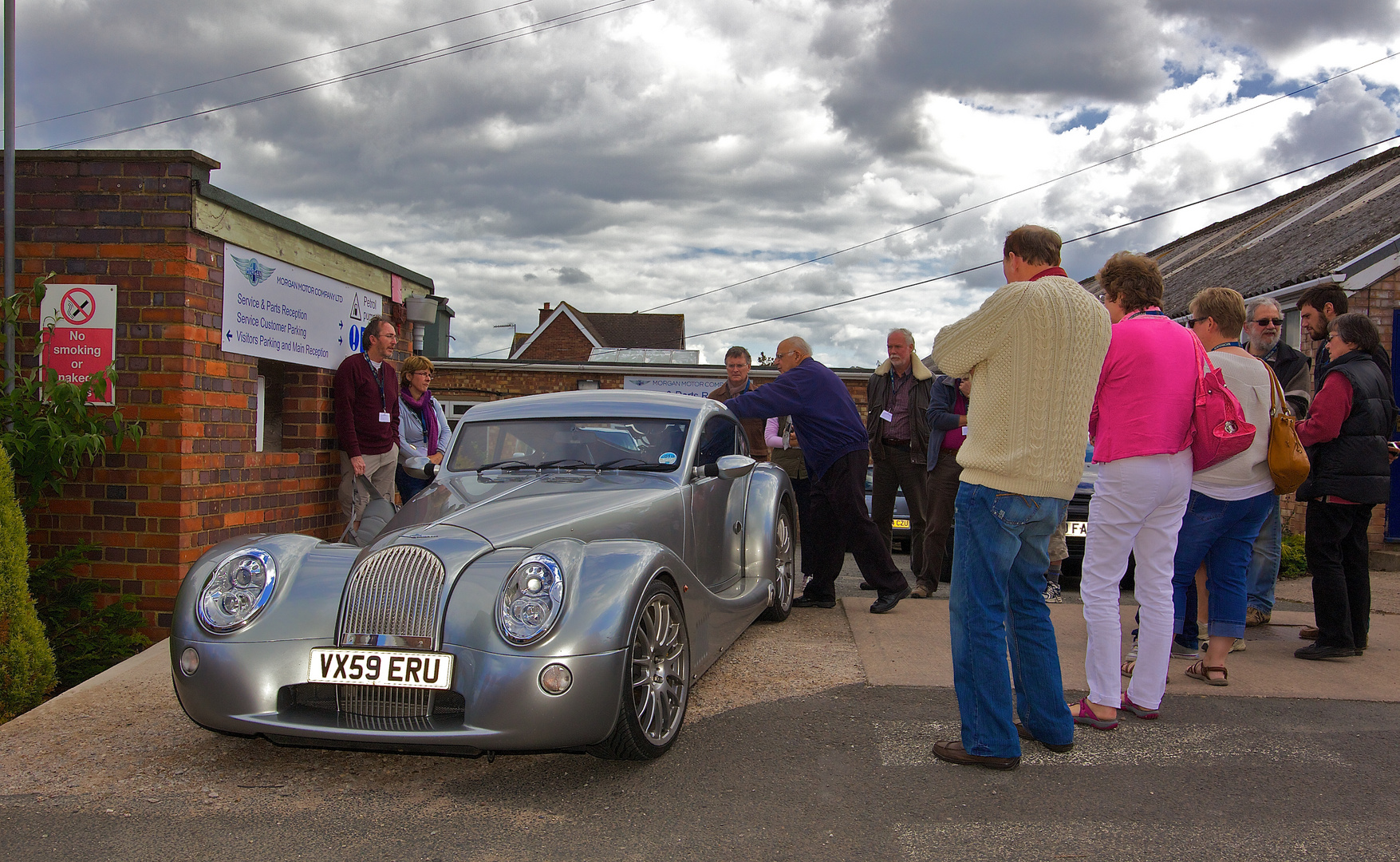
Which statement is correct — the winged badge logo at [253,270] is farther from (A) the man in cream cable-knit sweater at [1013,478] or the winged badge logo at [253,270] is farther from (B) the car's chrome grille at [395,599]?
(A) the man in cream cable-knit sweater at [1013,478]

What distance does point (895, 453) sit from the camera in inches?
296

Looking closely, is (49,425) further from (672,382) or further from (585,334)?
(585,334)

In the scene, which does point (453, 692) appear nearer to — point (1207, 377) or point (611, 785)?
point (611, 785)

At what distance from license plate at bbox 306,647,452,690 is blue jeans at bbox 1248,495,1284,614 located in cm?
501

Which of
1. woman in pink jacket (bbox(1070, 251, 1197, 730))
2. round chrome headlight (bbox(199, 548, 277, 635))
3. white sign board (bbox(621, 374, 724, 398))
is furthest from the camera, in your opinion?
white sign board (bbox(621, 374, 724, 398))

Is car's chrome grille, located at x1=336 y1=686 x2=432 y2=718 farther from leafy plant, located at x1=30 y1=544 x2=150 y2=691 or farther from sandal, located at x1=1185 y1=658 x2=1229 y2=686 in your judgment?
sandal, located at x1=1185 y1=658 x2=1229 y2=686

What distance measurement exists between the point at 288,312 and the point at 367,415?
0.95 meters

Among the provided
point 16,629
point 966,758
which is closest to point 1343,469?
point 966,758

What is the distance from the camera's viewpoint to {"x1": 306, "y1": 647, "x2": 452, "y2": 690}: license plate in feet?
10.7

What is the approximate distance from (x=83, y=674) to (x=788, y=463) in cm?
511

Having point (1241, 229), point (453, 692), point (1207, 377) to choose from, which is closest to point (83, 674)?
point (453, 692)

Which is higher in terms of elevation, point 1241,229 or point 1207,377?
point 1241,229

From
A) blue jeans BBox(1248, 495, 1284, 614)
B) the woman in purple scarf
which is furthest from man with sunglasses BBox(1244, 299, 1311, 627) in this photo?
the woman in purple scarf

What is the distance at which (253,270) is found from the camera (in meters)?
6.70
